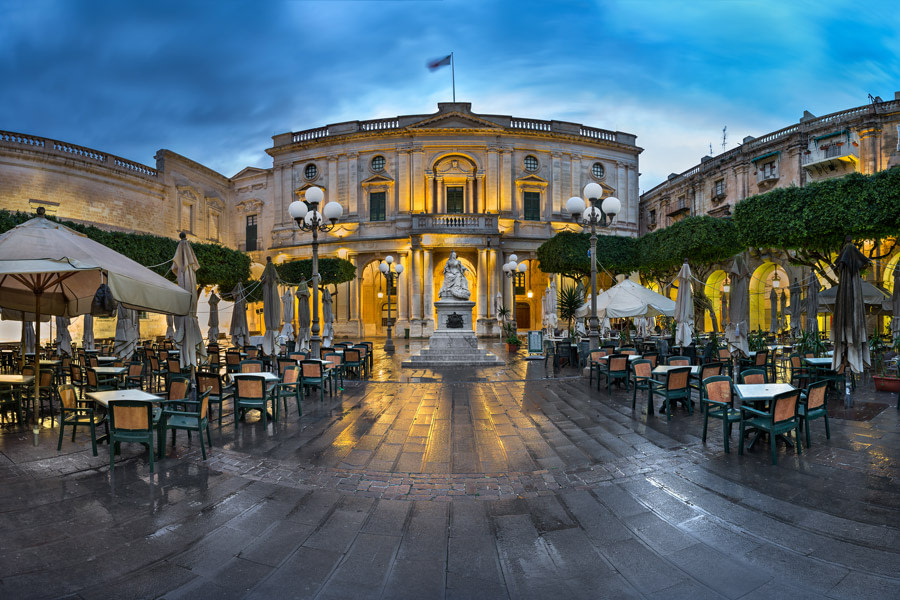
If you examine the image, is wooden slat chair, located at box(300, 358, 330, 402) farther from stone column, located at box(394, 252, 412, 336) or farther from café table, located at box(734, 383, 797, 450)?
stone column, located at box(394, 252, 412, 336)

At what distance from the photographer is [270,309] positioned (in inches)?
443

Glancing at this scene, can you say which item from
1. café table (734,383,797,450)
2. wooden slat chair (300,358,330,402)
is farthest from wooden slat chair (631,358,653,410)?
wooden slat chair (300,358,330,402)

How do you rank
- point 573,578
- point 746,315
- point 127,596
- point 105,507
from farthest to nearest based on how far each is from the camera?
point 746,315
point 105,507
point 573,578
point 127,596

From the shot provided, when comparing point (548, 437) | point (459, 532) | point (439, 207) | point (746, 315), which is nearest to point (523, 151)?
point (439, 207)

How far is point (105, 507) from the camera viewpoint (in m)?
3.95

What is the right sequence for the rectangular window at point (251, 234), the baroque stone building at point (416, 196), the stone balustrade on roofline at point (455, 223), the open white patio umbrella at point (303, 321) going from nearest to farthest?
the open white patio umbrella at point (303, 321)
the stone balustrade on roofline at point (455, 223)
the baroque stone building at point (416, 196)
the rectangular window at point (251, 234)

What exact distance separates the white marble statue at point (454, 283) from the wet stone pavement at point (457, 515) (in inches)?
396

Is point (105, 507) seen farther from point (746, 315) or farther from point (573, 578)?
point (746, 315)

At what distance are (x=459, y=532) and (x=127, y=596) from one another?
2.23m

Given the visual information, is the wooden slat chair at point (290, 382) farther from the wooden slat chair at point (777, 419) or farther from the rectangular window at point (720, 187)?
the rectangular window at point (720, 187)

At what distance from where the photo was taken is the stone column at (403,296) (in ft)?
100

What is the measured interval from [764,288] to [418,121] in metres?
26.0

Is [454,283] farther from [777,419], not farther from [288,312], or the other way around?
[777,419]

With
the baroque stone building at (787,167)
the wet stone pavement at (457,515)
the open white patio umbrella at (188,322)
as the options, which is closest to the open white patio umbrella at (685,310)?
the wet stone pavement at (457,515)
